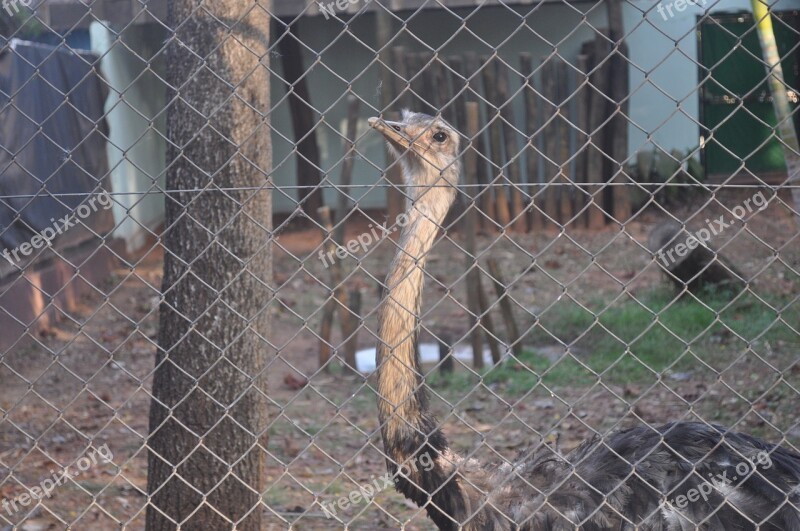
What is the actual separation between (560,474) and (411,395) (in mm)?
Result: 627

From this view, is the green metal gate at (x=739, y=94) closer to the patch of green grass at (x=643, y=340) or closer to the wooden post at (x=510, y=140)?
the wooden post at (x=510, y=140)

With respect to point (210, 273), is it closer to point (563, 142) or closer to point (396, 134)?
point (396, 134)

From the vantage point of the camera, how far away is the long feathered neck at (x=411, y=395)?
10.4 ft

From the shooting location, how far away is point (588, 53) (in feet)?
44.9

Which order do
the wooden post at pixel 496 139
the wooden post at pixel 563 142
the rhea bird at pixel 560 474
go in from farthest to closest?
the wooden post at pixel 563 142, the wooden post at pixel 496 139, the rhea bird at pixel 560 474

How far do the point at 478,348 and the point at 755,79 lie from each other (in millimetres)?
8130

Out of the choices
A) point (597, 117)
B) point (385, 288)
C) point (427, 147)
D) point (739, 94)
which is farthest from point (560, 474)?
point (739, 94)

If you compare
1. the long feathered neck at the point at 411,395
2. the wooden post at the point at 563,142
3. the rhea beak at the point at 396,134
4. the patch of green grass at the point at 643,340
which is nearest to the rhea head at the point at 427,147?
the rhea beak at the point at 396,134

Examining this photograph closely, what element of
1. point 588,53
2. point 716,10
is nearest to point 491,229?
point 588,53

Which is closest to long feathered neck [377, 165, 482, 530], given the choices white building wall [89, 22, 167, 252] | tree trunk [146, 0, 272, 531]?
tree trunk [146, 0, 272, 531]

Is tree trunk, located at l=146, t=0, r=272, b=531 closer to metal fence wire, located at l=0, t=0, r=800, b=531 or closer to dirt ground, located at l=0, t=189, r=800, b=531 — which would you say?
metal fence wire, located at l=0, t=0, r=800, b=531

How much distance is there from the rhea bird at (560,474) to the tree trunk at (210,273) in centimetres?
68

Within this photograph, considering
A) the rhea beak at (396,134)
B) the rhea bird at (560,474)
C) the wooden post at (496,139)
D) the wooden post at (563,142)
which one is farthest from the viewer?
the wooden post at (563,142)

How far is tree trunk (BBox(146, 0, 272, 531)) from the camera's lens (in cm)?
359
